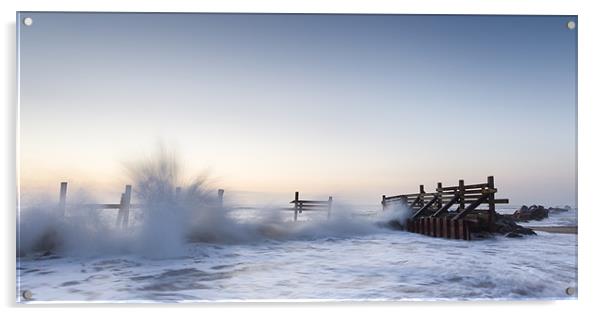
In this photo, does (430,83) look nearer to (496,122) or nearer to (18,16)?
(496,122)

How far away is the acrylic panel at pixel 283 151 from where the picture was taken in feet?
12.2

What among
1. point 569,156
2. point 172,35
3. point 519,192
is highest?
point 172,35

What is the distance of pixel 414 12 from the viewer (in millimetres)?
3844

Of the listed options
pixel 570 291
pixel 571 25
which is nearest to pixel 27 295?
pixel 570 291

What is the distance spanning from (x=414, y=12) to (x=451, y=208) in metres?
1.54

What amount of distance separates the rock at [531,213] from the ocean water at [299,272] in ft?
0.25

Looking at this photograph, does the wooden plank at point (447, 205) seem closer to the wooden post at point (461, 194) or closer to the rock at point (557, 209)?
the wooden post at point (461, 194)

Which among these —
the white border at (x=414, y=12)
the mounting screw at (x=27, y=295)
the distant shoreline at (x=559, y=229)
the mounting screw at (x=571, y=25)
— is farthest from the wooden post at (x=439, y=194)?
the mounting screw at (x=27, y=295)

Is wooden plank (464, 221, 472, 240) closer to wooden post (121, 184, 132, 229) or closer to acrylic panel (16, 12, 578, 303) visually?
acrylic panel (16, 12, 578, 303)

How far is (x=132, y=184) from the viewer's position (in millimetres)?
3832

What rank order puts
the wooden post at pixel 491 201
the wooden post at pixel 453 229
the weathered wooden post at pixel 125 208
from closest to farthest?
1. the weathered wooden post at pixel 125 208
2. the wooden post at pixel 491 201
3. the wooden post at pixel 453 229

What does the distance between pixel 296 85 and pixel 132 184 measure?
1345mm

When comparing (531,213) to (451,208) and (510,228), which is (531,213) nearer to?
(510,228)
